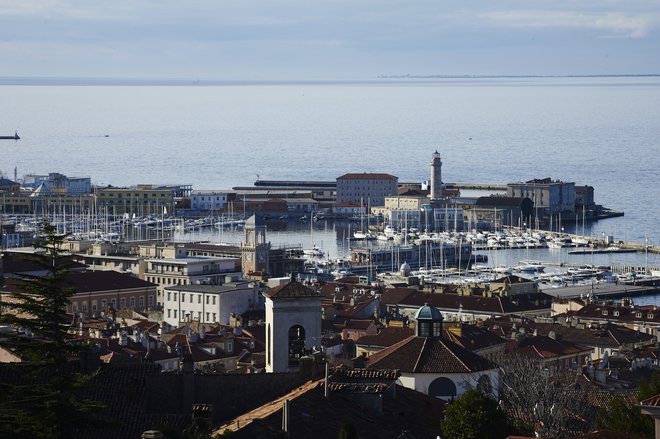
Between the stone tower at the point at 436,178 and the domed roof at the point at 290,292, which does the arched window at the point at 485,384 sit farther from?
the stone tower at the point at 436,178

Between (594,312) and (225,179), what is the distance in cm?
9677

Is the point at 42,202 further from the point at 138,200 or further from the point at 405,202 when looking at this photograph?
the point at 405,202

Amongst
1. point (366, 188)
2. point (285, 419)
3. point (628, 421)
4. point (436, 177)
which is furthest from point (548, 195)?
point (285, 419)

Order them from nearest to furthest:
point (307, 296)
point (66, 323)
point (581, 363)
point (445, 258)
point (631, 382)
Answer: point (66, 323) → point (307, 296) → point (631, 382) → point (581, 363) → point (445, 258)

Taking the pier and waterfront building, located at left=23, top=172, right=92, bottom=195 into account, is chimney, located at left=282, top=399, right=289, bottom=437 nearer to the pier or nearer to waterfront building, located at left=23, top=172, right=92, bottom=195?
waterfront building, located at left=23, top=172, right=92, bottom=195

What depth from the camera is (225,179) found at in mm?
137000

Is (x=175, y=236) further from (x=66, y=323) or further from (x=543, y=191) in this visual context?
(x=66, y=323)

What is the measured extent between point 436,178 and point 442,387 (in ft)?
293

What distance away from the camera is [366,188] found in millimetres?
A: 112750

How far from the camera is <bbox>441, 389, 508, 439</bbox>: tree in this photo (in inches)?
500

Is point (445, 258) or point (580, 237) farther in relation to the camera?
point (580, 237)

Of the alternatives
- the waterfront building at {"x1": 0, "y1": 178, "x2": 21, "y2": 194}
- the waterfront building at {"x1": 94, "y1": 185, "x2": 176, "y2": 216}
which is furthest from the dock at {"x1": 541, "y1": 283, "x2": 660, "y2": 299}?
the waterfront building at {"x1": 0, "y1": 178, "x2": 21, "y2": 194}

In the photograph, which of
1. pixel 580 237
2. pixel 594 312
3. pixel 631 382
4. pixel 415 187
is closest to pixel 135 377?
pixel 631 382

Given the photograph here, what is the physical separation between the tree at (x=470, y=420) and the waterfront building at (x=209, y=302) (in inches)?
1024
